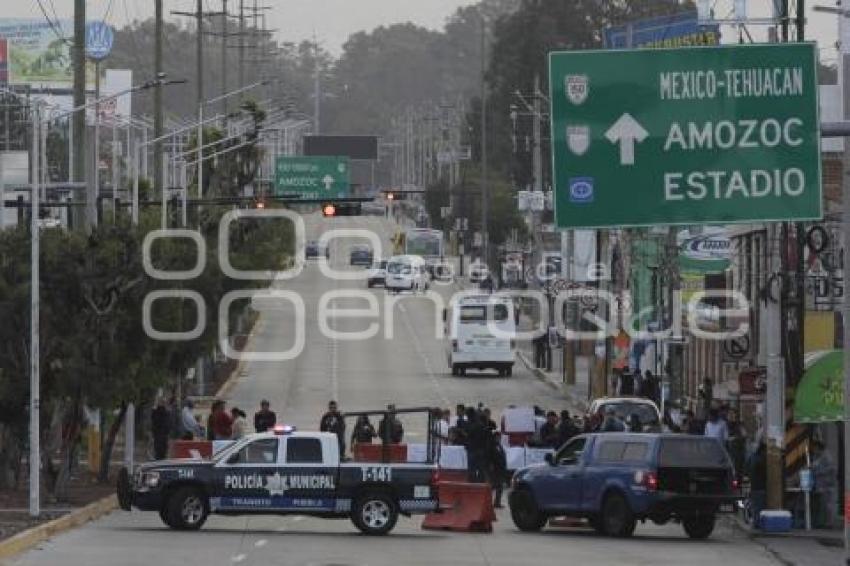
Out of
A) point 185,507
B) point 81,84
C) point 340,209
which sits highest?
point 81,84

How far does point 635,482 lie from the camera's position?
1313 inches

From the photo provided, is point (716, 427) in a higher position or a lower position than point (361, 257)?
lower

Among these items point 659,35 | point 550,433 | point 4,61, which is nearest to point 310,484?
point 550,433

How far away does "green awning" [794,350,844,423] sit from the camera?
1358 inches

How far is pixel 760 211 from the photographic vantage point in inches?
952

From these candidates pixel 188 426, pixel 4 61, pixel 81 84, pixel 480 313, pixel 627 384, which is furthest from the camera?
Answer: pixel 4 61

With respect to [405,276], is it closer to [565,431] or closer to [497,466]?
[565,431]

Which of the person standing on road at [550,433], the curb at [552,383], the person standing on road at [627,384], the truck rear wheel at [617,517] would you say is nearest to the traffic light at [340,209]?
the person standing on road at [627,384]

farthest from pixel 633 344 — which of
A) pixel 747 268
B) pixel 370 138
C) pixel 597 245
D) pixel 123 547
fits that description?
pixel 370 138

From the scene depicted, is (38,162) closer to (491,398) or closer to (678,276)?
(678,276)

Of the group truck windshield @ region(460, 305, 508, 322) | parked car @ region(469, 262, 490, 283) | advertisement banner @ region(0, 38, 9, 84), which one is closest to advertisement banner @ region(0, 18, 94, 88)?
advertisement banner @ region(0, 38, 9, 84)

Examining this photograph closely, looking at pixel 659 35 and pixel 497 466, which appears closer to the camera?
pixel 497 466

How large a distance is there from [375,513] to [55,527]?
188 inches

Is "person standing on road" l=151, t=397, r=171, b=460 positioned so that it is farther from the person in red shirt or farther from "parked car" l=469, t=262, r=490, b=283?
"parked car" l=469, t=262, r=490, b=283
